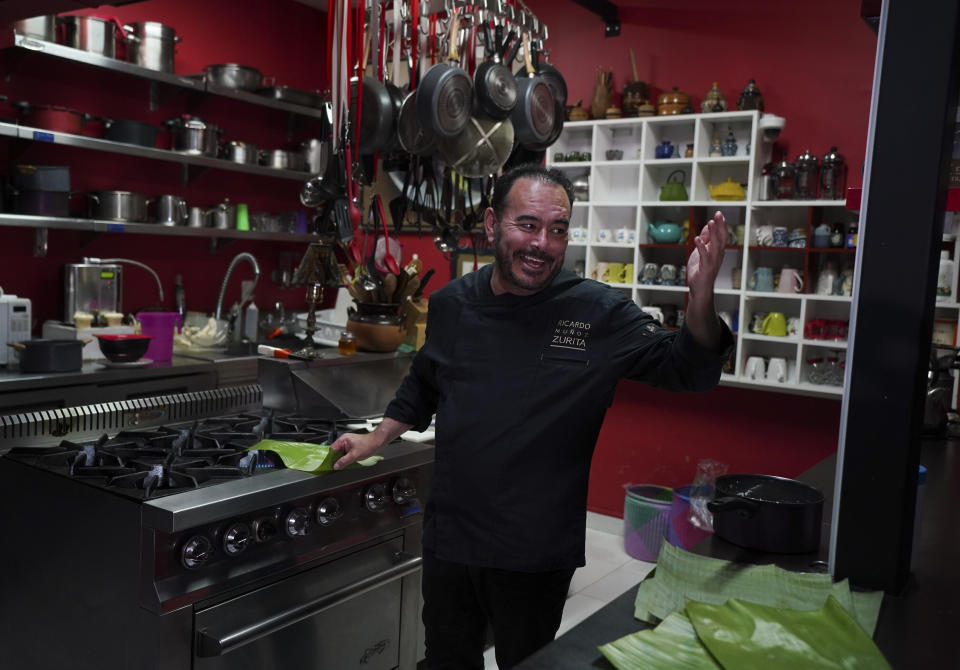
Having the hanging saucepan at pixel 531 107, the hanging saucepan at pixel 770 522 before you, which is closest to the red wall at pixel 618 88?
the hanging saucepan at pixel 531 107

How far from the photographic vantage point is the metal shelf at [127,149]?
3703mm

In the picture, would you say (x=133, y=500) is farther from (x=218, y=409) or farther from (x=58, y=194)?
(x=58, y=194)

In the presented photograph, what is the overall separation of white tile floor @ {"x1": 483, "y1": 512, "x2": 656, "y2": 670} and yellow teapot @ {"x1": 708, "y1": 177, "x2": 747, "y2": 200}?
6.28 feet

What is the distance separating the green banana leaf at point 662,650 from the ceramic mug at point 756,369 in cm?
335

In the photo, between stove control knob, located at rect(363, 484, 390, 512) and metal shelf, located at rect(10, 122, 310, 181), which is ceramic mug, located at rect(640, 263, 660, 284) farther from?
stove control knob, located at rect(363, 484, 390, 512)

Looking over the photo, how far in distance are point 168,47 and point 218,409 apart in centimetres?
208

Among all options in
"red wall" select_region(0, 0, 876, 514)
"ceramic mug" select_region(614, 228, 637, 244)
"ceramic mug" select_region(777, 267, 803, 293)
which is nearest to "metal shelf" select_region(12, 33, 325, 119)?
"red wall" select_region(0, 0, 876, 514)

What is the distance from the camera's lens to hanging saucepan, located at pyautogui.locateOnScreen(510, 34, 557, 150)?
10.1 feet

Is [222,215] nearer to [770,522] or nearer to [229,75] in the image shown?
[229,75]

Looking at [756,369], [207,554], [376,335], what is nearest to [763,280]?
[756,369]

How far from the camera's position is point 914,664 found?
1088mm

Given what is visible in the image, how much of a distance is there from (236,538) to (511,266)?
3.09ft

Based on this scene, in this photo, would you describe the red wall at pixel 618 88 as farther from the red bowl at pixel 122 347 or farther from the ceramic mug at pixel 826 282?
the red bowl at pixel 122 347

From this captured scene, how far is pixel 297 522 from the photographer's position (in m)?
2.15
